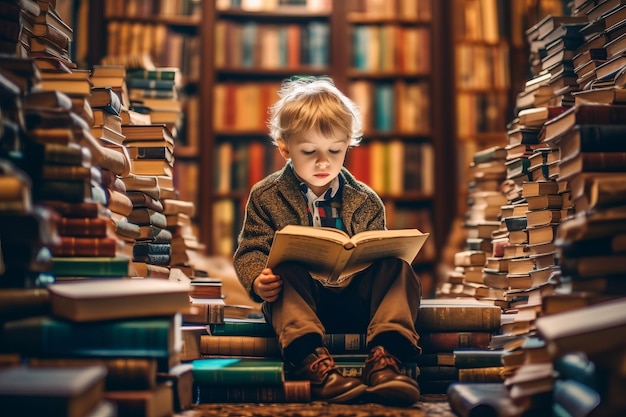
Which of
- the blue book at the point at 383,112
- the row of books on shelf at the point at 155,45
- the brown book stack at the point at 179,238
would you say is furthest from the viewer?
the blue book at the point at 383,112

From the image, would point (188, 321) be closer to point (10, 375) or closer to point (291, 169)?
point (291, 169)

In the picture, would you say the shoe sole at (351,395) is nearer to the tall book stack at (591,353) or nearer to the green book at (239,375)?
the green book at (239,375)

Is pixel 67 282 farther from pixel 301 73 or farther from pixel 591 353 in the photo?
pixel 301 73

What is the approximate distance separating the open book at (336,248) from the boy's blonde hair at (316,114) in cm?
39

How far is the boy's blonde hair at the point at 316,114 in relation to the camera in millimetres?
1940

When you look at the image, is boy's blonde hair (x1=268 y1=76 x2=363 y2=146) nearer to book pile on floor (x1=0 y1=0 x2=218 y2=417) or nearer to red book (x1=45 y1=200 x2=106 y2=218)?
book pile on floor (x1=0 y1=0 x2=218 y2=417)

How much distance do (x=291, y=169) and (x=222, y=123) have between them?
1.92 m

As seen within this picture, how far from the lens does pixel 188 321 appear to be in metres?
1.89

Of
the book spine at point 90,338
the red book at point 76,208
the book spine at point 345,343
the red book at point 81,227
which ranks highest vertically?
the red book at point 76,208

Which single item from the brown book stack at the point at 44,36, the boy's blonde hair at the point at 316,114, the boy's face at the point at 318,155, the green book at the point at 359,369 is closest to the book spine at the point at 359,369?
the green book at the point at 359,369

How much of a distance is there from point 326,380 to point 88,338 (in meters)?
0.53

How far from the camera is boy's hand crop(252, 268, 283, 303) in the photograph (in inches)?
66.6

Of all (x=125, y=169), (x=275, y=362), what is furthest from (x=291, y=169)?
(x=275, y=362)

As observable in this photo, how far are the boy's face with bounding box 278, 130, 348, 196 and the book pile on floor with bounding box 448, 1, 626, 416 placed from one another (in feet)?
1.74
